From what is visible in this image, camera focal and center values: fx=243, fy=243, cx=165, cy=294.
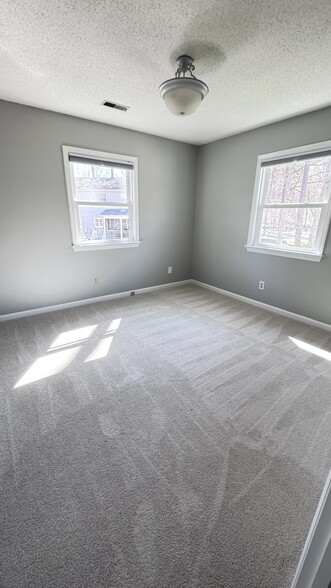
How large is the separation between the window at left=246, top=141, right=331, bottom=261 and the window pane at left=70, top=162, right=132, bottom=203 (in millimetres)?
1937

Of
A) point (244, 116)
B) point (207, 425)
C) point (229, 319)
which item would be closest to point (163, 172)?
point (244, 116)

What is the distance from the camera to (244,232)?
12.2 ft

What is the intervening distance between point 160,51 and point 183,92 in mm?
309

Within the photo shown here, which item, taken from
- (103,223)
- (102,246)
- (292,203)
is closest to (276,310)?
(292,203)

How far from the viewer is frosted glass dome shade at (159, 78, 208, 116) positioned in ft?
5.72

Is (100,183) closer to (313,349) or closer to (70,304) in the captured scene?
(70,304)

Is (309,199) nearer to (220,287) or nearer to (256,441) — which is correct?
(220,287)

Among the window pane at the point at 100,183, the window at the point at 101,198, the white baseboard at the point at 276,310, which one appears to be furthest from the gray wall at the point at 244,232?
the window pane at the point at 100,183

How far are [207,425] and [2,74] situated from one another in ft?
10.5

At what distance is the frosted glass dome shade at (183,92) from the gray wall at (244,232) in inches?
68.6

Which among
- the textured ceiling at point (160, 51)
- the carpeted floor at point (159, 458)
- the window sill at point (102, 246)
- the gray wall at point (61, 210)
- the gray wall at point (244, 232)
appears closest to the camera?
the carpeted floor at point (159, 458)

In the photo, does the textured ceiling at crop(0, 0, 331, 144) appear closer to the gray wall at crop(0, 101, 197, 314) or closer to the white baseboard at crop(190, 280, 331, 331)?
the gray wall at crop(0, 101, 197, 314)

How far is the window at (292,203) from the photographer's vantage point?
112 inches

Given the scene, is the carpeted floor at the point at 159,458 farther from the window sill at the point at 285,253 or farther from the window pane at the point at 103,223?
the window pane at the point at 103,223
